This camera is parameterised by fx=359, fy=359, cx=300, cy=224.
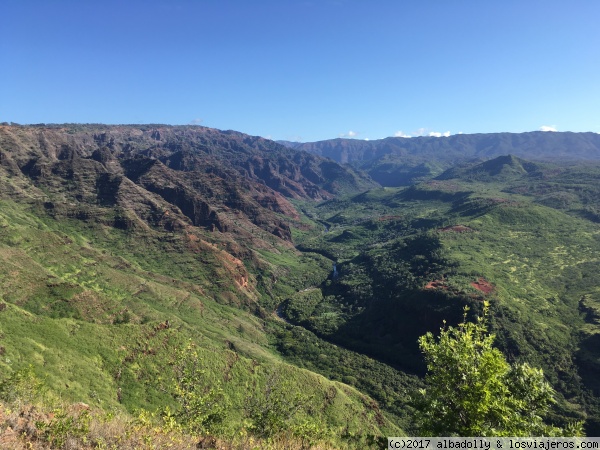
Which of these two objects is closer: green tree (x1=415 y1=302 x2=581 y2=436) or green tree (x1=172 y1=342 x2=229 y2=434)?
green tree (x1=415 y1=302 x2=581 y2=436)

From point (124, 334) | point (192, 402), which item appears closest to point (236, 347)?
point (124, 334)

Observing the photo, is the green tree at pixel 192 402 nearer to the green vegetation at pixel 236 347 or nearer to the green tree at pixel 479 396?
the green vegetation at pixel 236 347

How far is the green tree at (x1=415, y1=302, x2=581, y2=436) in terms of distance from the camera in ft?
72.2

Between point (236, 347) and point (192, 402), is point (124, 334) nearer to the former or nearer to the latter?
point (236, 347)

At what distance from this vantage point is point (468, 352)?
81.4ft

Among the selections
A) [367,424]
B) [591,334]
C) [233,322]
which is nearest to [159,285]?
[233,322]

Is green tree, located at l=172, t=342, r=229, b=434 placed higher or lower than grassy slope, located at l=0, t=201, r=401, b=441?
higher

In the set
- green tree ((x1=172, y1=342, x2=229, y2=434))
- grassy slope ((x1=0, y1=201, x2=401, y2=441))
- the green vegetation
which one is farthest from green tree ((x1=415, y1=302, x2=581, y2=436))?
grassy slope ((x1=0, y1=201, x2=401, y2=441))

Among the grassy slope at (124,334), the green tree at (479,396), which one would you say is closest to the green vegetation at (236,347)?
the green tree at (479,396)

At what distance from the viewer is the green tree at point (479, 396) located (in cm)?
2200

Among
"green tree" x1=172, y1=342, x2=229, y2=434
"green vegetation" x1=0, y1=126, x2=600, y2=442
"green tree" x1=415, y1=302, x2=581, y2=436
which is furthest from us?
"green tree" x1=172, y1=342, x2=229, y2=434

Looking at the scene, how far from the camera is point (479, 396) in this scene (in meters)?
22.3

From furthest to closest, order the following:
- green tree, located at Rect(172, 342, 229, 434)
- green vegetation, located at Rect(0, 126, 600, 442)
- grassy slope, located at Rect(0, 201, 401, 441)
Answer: grassy slope, located at Rect(0, 201, 401, 441), green tree, located at Rect(172, 342, 229, 434), green vegetation, located at Rect(0, 126, 600, 442)

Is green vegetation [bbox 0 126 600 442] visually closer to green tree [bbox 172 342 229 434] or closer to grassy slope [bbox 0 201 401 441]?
green tree [bbox 172 342 229 434]
